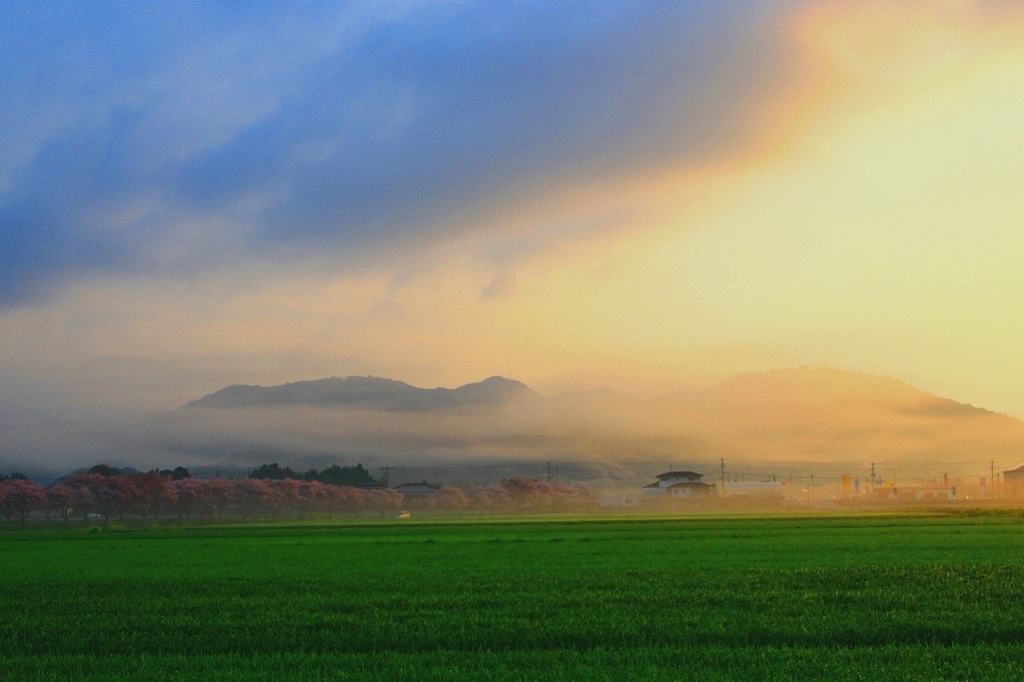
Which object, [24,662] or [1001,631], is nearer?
[24,662]

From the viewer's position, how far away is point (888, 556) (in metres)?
36.3

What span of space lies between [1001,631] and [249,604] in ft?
54.4

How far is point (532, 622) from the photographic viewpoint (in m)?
18.6

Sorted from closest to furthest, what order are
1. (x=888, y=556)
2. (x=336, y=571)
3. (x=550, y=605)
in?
(x=550, y=605) → (x=336, y=571) → (x=888, y=556)

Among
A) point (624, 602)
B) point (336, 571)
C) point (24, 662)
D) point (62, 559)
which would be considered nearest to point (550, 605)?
point (624, 602)

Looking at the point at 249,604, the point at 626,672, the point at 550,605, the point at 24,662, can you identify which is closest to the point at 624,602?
the point at 550,605

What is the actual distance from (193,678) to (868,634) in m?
11.9

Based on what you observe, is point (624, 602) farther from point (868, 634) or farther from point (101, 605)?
point (101, 605)

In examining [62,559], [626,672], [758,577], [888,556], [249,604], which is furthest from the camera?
[62,559]

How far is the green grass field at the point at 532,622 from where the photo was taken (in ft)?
47.7

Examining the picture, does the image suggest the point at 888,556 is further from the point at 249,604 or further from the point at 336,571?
the point at 249,604

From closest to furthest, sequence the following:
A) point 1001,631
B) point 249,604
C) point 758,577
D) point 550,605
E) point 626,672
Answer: point 626,672, point 1001,631, point 550,605, point 249,604, point 758,577

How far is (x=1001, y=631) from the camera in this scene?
16859 mm

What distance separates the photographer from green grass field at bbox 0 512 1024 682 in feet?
47.7
